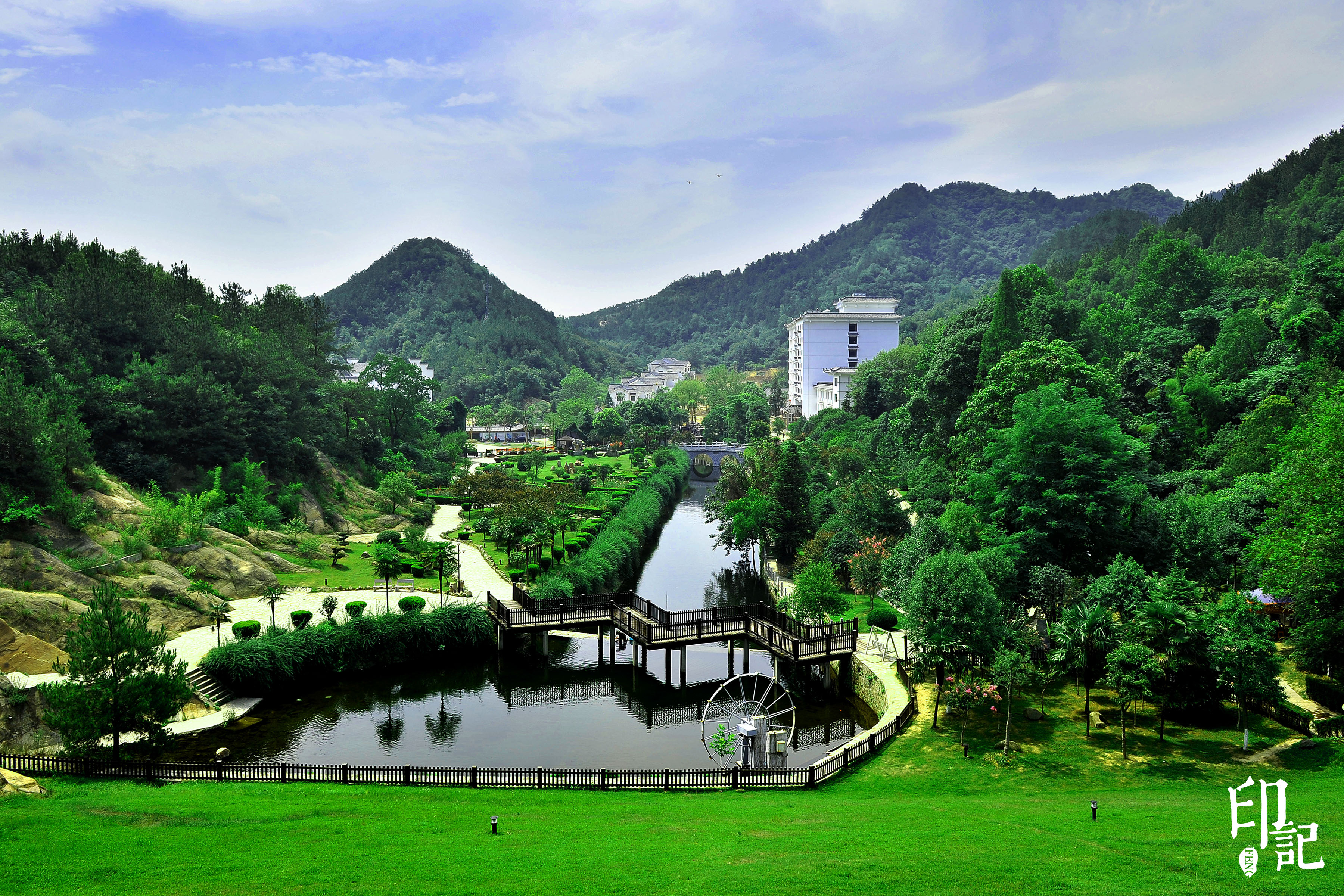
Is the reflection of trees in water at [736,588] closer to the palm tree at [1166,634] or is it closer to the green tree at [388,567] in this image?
the green tree at [388,567]

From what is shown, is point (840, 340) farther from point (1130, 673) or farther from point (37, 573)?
point (37, 573)

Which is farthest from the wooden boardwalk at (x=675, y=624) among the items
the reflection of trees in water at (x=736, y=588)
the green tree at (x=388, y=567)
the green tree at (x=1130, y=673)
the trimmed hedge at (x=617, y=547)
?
the green tree at (x=1130, y=673)

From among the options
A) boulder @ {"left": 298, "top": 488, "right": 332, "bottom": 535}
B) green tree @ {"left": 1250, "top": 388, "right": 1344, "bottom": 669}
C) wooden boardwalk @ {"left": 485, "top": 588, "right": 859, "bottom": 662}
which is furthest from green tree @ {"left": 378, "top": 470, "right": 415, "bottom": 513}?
green tree @ {"left": 1250, "top": 388, "right": 1344, "bottom": 669}

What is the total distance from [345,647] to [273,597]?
465 cm

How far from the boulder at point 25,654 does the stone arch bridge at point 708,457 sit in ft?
264

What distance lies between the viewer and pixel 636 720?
3086 cm

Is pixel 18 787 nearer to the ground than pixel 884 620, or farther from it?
nearer to the ground

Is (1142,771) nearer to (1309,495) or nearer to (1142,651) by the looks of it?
(1142,651)

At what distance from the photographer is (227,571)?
128 ft

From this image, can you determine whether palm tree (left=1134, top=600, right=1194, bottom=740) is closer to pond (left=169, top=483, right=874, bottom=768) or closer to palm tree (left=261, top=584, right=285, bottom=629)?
pond (left=169, top=483, right=874, bottom=768)

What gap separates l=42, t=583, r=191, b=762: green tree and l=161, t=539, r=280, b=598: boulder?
52.3ft

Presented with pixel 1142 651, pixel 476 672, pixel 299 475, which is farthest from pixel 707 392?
pixel 1142 651

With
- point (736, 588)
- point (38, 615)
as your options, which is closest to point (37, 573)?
point (38, 615)

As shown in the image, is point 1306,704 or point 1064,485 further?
point 1064,485
